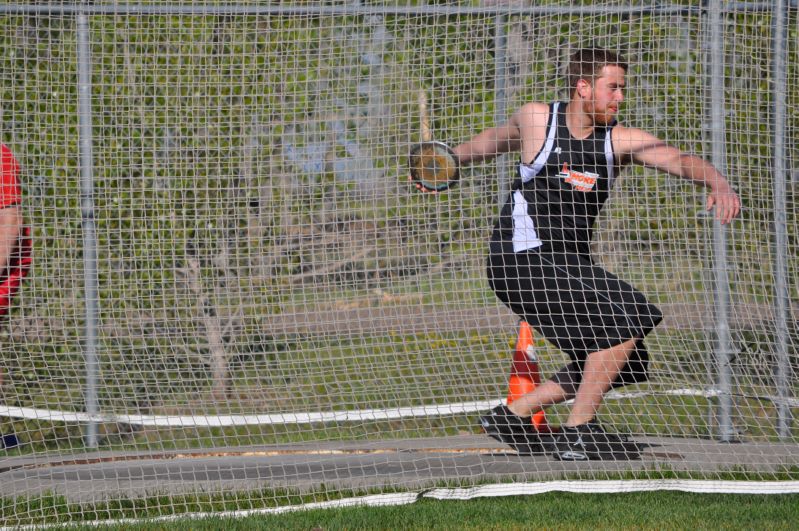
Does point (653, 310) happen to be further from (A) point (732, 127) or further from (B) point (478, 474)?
(A) point (732, 127)

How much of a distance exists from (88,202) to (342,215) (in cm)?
142

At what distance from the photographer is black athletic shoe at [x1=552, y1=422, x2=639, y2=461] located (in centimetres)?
447

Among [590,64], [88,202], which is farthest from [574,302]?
[88,202]

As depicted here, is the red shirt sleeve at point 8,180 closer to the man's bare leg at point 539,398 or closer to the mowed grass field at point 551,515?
the mowed grass field at point 551,515

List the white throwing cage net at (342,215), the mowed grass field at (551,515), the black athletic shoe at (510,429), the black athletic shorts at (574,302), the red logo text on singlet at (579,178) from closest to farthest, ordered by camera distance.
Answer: the mowed grass field at (551,515), the black athletic shorts at (574,302), the red logo text on singlet at (579,178), the black athletic shoe at (510,429), the white throwing cage net at (342,215)

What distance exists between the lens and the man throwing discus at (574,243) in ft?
14.6

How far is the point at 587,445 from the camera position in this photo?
14.8 ft

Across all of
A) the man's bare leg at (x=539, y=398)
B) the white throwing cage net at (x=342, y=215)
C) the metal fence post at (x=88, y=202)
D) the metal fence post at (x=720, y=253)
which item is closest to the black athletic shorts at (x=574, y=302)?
the man's bare leg at (x=539, y=398)

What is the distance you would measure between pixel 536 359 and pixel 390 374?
44.5 inches

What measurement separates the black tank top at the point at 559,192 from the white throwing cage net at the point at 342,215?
687 millimetres

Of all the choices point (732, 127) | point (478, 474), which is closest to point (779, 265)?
point (732, 127)

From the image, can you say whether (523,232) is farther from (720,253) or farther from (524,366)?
(720,253)

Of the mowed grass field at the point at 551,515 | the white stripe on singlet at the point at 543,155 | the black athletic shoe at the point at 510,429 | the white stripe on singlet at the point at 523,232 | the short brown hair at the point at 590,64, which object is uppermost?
the short brown hair at the point at 590,64

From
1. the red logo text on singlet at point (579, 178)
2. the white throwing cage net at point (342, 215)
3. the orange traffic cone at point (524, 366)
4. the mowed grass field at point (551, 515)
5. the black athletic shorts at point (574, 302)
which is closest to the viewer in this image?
the mowed grass field at point (551, 515)
